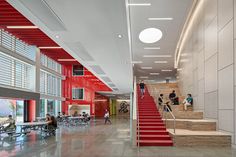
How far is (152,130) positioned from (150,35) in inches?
313

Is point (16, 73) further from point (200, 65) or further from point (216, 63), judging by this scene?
point (216, 63)

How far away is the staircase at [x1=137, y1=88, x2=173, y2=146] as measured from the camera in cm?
1124

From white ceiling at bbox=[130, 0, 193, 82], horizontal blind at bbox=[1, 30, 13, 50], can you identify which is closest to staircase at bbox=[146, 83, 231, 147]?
white ceiling at bbox=[130, 0, 193, 82]

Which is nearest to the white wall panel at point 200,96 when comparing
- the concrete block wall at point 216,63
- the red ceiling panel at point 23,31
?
the concrete block wall at point 216,63

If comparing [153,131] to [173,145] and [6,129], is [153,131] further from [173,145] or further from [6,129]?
[6,129]

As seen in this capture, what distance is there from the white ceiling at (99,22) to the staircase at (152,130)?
275 cm

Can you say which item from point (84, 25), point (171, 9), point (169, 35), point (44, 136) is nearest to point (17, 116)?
point (44, 136)

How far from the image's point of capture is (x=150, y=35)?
19078 millimetres

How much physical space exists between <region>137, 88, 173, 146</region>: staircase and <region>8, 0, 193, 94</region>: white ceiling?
2753 millimetres

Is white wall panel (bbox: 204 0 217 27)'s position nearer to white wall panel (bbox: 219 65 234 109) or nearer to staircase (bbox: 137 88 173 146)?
white wall panel (bbox: 219 65 234 109)

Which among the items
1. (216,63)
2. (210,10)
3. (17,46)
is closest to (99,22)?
(216,63)

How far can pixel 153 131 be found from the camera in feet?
41.0

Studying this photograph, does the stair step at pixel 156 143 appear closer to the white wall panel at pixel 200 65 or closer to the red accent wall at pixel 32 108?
the white wall panel at pixel 200 65

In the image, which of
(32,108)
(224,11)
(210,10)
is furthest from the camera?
(32,108)
